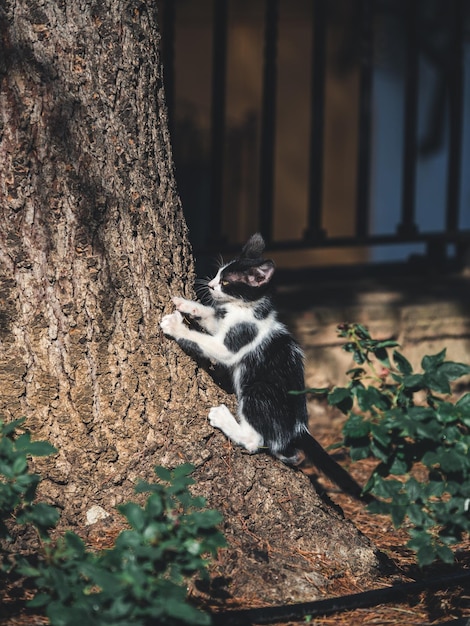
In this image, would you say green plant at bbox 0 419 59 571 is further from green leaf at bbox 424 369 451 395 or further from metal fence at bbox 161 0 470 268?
metal fence at bbox 161 0 470 268

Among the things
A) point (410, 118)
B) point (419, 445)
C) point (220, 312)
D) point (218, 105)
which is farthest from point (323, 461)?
point (410, 118)

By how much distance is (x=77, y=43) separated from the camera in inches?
136

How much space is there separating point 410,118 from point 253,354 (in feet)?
10.2

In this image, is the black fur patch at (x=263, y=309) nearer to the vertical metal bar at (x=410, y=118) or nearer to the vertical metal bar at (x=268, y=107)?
the vertical metal bar at (x=268, y=107)

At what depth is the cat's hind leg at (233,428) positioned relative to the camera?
3.77 meters

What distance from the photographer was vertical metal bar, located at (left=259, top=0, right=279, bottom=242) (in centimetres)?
599

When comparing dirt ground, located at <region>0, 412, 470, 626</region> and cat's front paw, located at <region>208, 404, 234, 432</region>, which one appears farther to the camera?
cat's front paw, located at <region>208, 404, 234, 432</region>

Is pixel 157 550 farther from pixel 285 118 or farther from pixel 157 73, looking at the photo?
pixel 285 118

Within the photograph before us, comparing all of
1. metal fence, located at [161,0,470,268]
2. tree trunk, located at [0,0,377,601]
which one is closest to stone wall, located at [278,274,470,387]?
metal fence, located at [161,0,470,268]

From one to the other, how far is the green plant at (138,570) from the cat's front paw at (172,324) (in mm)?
833

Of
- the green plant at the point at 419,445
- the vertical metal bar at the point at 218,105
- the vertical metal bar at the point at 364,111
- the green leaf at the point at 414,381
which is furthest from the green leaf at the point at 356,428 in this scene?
the vertical metal bar at the point at 364,111

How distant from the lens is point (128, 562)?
276 centimetres

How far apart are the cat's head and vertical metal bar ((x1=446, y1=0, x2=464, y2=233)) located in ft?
10.1

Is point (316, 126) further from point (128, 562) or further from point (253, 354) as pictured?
point (128, 562)
